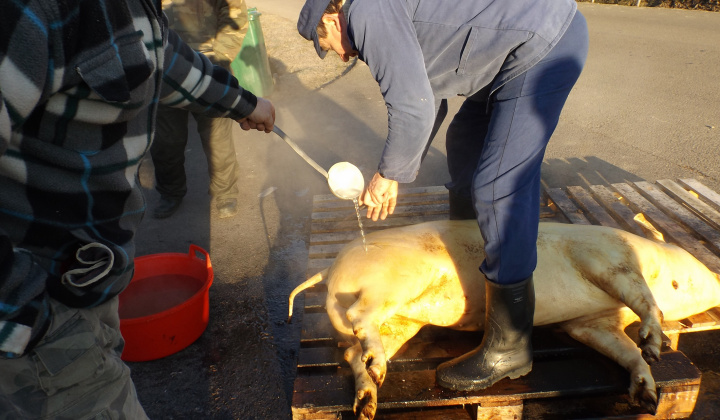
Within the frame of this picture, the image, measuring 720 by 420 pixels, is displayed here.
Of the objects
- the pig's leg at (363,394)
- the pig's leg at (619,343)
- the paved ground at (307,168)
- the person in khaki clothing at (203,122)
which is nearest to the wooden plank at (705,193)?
the paved ground at (307,168)

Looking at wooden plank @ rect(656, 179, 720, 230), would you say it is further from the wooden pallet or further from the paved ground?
the paved ground

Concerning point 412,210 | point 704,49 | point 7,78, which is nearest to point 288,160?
point 412,210

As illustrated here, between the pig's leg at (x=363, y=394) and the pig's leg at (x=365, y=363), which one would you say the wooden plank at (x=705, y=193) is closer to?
the pig's leg at (x=365, y=363)

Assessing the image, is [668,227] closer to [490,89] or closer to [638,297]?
[638,297]

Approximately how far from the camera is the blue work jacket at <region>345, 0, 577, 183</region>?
1.73 m

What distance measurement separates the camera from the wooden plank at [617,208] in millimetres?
3123

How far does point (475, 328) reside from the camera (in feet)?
7.84

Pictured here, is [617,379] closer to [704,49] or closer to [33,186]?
[33,186]

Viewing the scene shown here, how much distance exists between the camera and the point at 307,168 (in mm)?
4859

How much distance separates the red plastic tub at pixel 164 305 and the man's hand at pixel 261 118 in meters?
0.85

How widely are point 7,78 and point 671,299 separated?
9.04 feet

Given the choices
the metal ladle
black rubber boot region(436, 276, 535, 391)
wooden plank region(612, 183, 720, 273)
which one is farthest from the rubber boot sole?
wooden plank region(612, 183, 720, 273)

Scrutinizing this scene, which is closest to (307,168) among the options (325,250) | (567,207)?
(325,250)

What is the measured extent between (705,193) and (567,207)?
1037 millimetres
